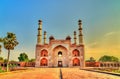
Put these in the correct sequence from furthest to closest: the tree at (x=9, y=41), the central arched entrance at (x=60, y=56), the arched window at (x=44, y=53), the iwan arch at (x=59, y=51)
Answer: the arched window at (x=44, y=53) → the central arched entrance at (x=60, y=56) → the iwan arch at (x=59, y=51) → the tree at (x=9, y=41)

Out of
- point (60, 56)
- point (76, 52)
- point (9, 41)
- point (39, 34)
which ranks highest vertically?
point (39, 34)

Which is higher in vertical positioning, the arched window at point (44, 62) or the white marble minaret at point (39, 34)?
the white marble minaret at point (39, 34)

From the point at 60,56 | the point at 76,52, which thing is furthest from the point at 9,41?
the point at 76,52

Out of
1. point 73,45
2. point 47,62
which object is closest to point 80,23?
point 73,45

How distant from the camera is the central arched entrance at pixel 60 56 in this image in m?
67.6

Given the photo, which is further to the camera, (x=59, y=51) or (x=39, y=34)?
(x=59, y=51)

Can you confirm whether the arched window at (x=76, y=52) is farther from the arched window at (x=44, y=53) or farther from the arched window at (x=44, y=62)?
the arched window at (x=44, y=62)

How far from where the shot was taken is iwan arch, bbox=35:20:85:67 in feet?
218

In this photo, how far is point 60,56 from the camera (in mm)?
68812

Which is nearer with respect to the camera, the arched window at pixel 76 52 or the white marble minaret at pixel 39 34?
the white marble minaret at pixel 39 34

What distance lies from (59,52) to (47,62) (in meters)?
6.36

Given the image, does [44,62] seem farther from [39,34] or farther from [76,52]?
[76,52]

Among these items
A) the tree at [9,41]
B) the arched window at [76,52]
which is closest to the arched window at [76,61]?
the arched window at [76,52]

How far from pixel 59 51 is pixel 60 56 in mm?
1989
